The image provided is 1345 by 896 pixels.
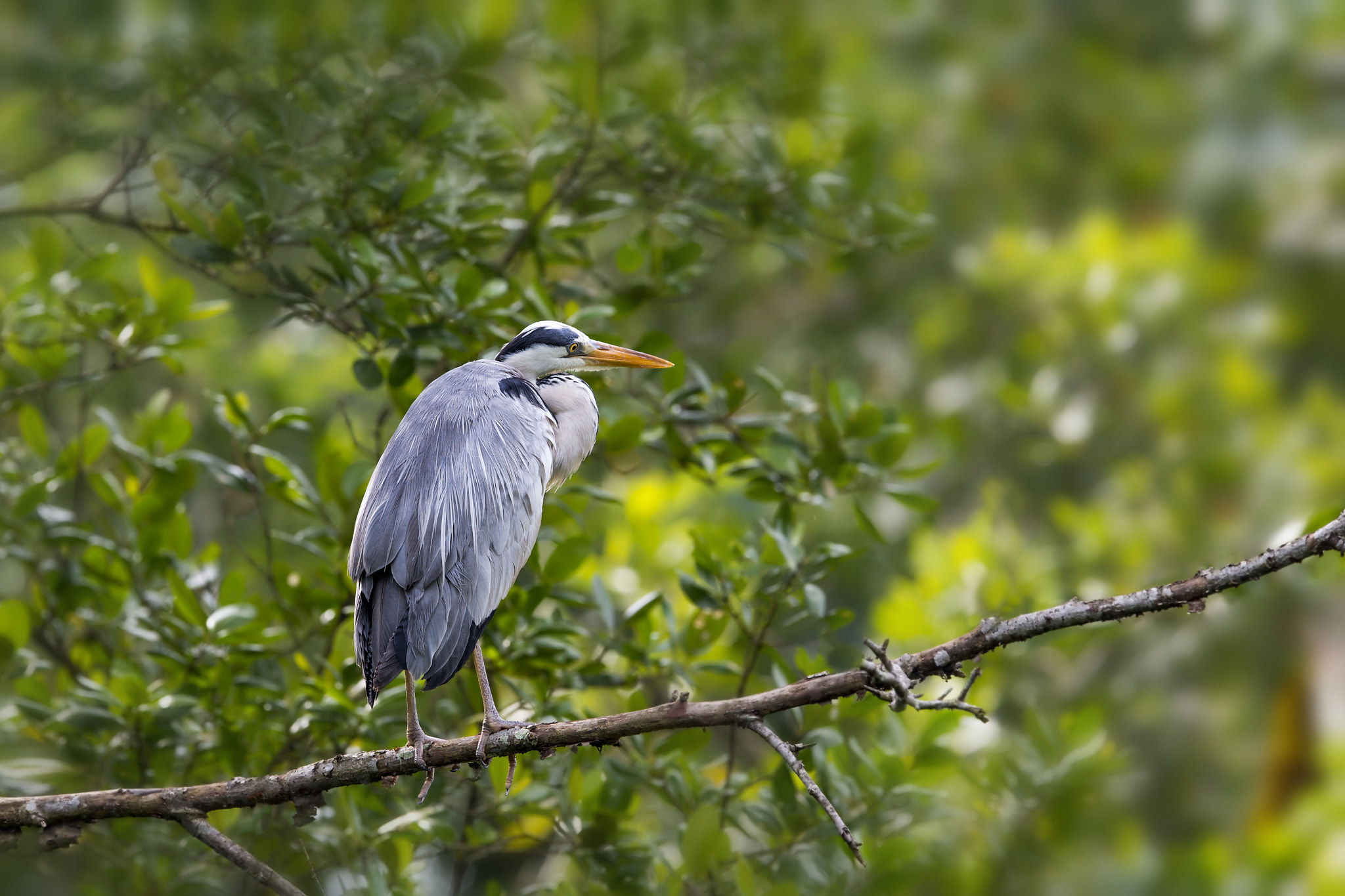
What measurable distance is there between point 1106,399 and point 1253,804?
209 centimetres

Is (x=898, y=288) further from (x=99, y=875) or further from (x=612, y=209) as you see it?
(x=99, y=875)

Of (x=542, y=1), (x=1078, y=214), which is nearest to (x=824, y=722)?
(x=542, y=1)

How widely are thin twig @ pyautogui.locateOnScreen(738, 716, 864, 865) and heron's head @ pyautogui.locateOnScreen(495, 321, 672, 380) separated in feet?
4.23

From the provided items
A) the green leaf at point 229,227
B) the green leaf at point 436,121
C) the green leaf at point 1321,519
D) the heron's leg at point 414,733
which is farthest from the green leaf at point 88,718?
the green leaf at point 1321,519

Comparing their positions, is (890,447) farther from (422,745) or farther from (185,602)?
(185,602)

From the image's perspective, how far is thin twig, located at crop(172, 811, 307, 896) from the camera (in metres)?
2.17

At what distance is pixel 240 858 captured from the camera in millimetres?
2172

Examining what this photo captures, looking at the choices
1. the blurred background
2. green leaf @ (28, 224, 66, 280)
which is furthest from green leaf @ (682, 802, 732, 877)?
green leaf @ (28, 224, 66, 280)

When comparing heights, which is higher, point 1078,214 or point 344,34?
point 1078,214

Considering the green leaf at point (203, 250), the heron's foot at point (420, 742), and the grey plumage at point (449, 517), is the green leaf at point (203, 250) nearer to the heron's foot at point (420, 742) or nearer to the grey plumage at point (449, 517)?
the grey plumage at point (449, 517)

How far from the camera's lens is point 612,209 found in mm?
3303

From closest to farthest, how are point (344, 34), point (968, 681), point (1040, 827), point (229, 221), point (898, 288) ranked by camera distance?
point (968, 681)
point (229, 221)
point (344, 34)
point (1040, 827)
point (898, 288)

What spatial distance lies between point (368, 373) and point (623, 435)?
2.11ft

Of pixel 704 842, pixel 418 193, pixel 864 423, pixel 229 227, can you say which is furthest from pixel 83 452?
pixel 864 423
